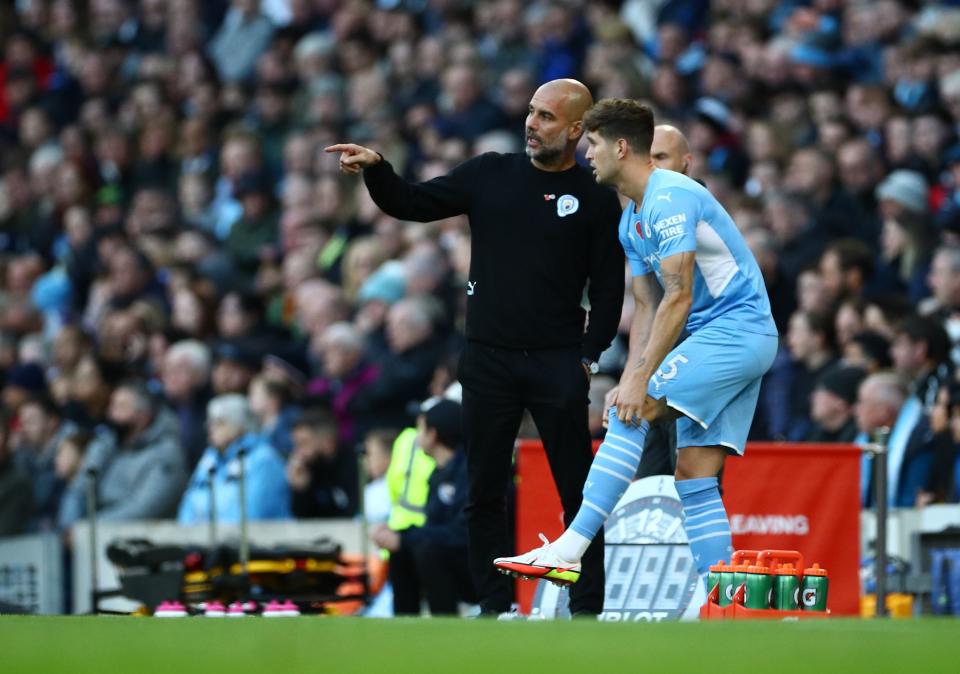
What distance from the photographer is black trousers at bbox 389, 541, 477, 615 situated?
1030cm

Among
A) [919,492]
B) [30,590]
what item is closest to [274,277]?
[30,590]

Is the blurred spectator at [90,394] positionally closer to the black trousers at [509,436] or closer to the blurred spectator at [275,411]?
the blurred spectator at [275,411]

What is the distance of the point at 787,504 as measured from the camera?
931 cm

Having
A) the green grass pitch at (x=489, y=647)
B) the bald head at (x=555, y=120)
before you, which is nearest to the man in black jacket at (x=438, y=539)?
the bald head at (x=555, y=120)

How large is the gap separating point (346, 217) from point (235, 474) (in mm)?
4652

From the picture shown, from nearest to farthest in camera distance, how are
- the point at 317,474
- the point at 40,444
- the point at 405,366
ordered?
the point at 317,474 → the point at 405,366 → the point at 40,444

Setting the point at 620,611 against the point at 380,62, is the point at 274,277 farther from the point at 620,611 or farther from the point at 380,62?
the point at 620,611

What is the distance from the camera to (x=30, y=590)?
41.0 feet

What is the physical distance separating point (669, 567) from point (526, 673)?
4.02 metres

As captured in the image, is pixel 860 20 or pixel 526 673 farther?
pixel 860 20

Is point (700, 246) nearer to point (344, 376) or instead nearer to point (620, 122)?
point (620, 122)

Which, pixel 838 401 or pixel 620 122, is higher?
pixel 620 122

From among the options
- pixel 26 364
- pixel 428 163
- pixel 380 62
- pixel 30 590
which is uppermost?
pixel 380 62

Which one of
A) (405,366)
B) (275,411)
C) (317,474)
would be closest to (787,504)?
(317,474)
